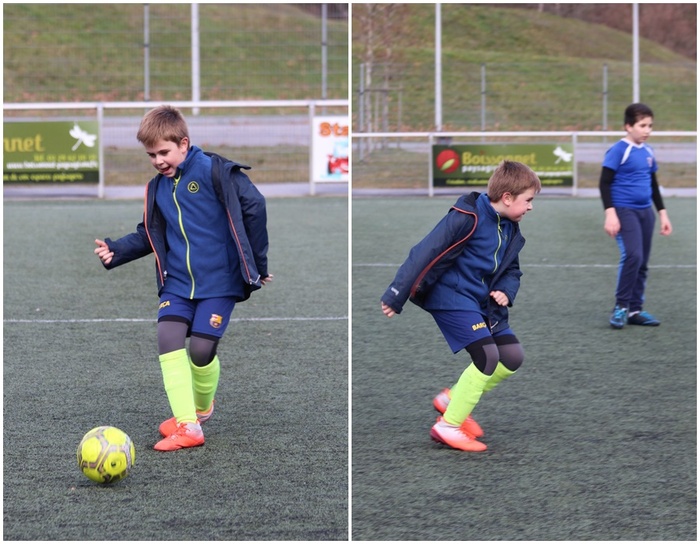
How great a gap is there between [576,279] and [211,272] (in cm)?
496

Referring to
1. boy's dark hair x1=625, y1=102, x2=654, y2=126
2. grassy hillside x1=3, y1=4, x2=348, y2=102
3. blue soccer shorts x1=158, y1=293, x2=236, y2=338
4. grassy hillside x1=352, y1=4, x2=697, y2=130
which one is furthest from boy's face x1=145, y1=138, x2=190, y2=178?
grassy hillside x1=3, y1=4, x2=348, y2=102

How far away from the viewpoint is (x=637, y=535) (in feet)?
10.7

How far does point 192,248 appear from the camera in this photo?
4.20 metres

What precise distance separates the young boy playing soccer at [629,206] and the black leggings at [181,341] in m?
3.18

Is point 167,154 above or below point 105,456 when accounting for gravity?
above

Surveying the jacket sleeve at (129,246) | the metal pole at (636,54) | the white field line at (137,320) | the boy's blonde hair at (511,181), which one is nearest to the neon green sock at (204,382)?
the jacket sleeve at (129,246)

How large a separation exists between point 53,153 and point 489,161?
6.16m

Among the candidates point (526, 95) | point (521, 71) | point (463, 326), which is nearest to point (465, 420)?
point (463, 326)

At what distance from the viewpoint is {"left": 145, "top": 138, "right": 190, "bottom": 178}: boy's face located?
4103mm

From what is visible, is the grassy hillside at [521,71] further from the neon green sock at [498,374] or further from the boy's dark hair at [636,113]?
the neon green sock at [498,374]

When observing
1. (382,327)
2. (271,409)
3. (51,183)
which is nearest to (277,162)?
(51,183)

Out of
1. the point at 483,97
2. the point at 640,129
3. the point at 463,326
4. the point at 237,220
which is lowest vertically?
the point at 463,326

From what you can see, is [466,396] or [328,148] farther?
[328,148]

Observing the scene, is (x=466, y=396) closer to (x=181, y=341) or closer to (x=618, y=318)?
(x=181, y=341)
